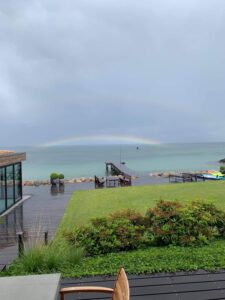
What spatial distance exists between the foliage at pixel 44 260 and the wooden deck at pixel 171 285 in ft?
1.52

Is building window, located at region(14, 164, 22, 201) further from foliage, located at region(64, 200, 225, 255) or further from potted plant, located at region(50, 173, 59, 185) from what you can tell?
foliage, located at region(64, 200, 225, 255)

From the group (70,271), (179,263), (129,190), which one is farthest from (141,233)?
(129,190)

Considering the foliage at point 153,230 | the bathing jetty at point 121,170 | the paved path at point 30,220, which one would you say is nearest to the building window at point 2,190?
the paved path at point 30,220

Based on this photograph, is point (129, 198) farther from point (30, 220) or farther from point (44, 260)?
point (44, 260)

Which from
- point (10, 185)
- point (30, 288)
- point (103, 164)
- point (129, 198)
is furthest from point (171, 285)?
point (103, 164)

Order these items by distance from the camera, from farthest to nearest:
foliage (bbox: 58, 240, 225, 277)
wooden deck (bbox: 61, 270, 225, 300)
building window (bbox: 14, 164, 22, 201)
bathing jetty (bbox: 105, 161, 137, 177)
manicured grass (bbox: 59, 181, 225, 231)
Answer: bathing jetty (bbox: 105, 161, 137, 177)
building window (bbox: 14, 164, 22, 201)
manicured grass (bbox: 59, 181, 225, 231)
foliage (bbox: 58, 240, 225, 277)
wooden deck (bbox: 61, 270, 225, 300)

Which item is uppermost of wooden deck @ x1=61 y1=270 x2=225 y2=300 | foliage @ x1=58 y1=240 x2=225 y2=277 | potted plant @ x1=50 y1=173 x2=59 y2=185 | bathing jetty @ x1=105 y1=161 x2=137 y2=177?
bathing jetty @ x1=105 y1=161 x2=137 y2=177

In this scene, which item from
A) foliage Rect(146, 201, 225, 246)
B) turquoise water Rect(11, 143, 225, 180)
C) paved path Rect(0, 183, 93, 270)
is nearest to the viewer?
foliage Rect(146, 201, 225, 246)

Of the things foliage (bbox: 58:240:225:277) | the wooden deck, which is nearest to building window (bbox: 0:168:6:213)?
foliage (bbox: 58:240:225:277)

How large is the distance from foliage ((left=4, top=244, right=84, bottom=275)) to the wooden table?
4.01 ft

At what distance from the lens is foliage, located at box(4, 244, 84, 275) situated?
4.22m

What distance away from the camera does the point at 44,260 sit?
4277 mm

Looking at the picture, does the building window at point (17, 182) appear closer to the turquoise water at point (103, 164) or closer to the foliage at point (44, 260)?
the foliage at point (44, 260)

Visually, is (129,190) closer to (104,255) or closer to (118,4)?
(118,4)
